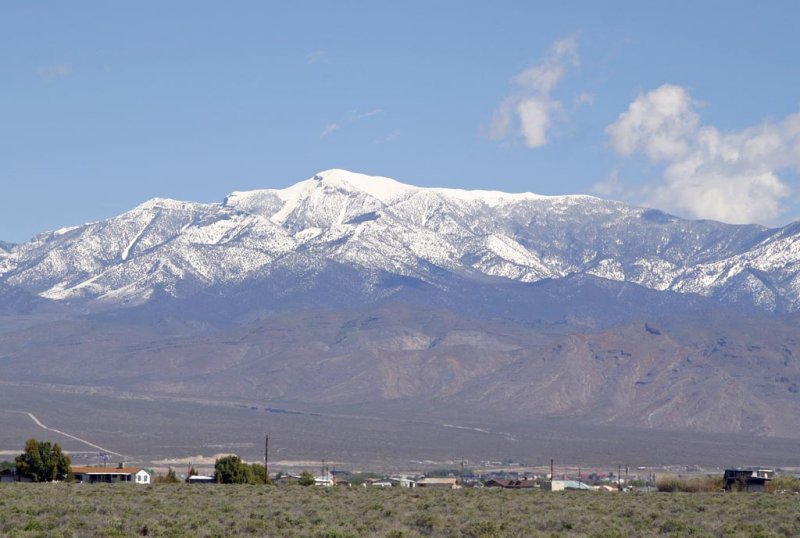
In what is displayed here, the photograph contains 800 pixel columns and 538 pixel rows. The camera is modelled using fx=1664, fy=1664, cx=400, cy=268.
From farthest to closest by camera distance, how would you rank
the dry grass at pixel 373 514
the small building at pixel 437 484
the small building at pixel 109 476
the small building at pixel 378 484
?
the small building at pixel 437 484
the small building at pixel 109 476
the small building at pixel 378 484
the dry grass at pixel 373 514

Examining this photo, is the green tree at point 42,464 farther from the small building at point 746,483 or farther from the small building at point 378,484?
the small building at point 746,483

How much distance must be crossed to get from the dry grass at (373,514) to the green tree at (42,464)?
23015mm

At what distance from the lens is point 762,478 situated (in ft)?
328

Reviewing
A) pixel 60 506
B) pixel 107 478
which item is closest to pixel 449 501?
pixel 60 506

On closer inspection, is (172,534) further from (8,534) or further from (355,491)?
(355,491)

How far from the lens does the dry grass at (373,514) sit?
50.5 m

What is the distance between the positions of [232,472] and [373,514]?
125 ft

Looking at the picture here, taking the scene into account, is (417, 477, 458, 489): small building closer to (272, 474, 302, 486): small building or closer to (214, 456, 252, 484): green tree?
(272, 474, 302, 486): small building

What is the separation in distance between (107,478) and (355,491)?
31780mm

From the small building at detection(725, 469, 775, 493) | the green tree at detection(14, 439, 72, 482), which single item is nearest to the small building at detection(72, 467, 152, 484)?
the green tree at detection(14, 439, 72, 482)

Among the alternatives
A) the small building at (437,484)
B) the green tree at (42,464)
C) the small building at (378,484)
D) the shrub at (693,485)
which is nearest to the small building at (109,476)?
the green tree at (42,464)

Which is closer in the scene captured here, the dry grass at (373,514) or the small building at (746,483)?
the dry grass at (373,514)

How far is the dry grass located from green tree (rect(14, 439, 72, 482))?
23015 millimetres

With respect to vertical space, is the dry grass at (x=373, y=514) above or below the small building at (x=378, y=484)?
below
